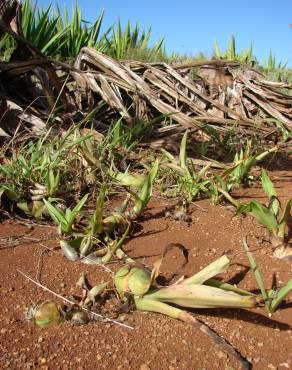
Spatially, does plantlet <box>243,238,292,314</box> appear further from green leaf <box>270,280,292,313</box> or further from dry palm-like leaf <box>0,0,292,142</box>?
dry palm-like leaf <box>0,0,292,142</box>

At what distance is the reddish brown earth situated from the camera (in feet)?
3.63

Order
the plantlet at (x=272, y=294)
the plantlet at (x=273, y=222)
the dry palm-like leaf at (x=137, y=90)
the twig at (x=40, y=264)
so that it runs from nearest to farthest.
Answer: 1. the plantlet at (x=272, y=294)
2. the twig at (x=40, y=264)
3. the plantlet at (x=273, y=222)
4. the dry palm-like leaf at (x=137, y=90)

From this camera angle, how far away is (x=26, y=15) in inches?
188

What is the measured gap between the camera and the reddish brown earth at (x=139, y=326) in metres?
1.11

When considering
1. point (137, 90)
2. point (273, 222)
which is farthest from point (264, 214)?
point (137, 90)

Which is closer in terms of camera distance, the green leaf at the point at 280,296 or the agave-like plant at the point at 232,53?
the green leaf at the point at 280,296

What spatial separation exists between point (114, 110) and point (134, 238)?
4.54 feet

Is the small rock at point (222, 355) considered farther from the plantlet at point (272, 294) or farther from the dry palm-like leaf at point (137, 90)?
the dry palm-like leaf at point (137, 90)

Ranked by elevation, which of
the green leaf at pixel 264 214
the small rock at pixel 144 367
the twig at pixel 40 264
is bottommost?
the small rock at pixel 144 367

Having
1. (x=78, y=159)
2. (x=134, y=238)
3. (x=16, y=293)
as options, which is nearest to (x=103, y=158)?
(x=78, y=159)

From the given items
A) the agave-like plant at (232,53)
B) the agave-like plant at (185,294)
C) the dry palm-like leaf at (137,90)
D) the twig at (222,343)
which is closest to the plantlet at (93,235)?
the agave-like plant at (185,294)

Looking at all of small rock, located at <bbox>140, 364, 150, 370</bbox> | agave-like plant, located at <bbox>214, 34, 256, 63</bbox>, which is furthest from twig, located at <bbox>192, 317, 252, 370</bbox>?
agave-like plant, located at <bbox>214, 34, 256, 63</bbox>

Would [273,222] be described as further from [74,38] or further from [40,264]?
[74,38]

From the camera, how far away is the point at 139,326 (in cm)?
121
